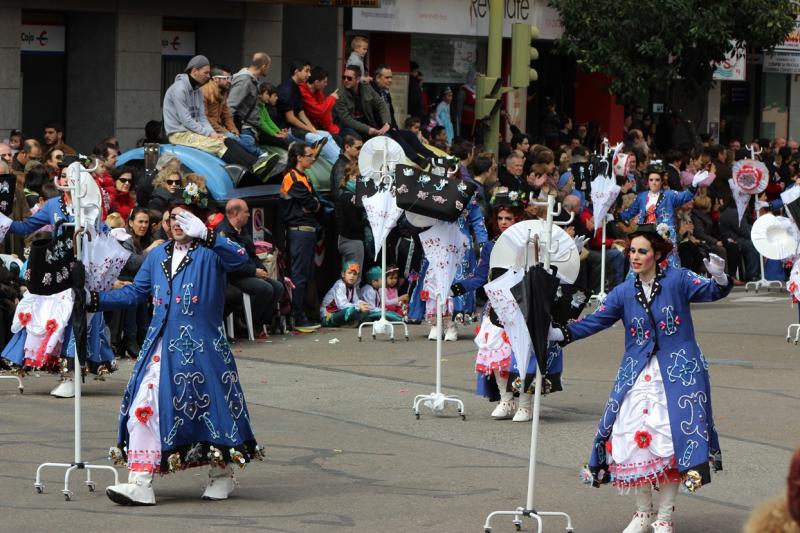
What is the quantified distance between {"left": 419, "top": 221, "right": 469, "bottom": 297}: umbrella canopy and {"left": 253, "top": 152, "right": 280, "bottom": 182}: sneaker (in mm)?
3792

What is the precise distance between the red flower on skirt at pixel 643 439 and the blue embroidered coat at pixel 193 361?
215cm

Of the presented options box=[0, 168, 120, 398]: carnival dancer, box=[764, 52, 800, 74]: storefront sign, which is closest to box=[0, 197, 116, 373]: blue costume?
box=[0, 168, 120, 398]: carnival dancer

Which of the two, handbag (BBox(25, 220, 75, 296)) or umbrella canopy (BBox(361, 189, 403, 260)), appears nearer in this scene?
handbag (BBox(25, 220, 75, 296))

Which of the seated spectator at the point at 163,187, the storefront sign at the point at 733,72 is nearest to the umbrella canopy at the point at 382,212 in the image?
the seated spectator at the point at 163,187

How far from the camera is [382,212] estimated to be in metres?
15.6

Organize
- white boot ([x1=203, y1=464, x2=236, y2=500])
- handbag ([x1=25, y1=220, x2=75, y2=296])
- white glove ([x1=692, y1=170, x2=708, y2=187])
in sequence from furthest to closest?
white glove ([x1=692, y1=170, x2=708, y2=187]) < handbag ([x1=25, y1=220, x2=75, y2=296]) < white boot ([x1=203, y1=464, x2=236, y2=500])

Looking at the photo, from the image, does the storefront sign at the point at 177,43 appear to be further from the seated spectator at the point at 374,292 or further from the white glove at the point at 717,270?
the white glove at the point at 717,270

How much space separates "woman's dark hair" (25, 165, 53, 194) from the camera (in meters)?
15.4

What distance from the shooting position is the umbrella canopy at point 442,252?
524 inches

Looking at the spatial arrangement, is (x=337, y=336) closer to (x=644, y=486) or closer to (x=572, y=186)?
(x=572, y=186)

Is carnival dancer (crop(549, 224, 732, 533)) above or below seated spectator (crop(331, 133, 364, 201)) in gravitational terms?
below

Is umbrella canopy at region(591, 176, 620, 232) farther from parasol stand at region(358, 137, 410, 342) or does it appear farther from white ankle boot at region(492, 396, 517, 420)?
white ankle boot at region(492, 396, 517, 420)

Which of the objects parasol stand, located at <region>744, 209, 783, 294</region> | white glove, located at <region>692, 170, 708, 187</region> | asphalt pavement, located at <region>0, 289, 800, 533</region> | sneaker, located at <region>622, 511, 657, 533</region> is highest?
white glove, located at <region>692, 170, 708, 187</region>

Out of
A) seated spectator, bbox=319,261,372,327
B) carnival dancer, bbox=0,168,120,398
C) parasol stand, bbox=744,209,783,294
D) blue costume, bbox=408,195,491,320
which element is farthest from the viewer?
parasol stand, bbox=744,209,783,294
